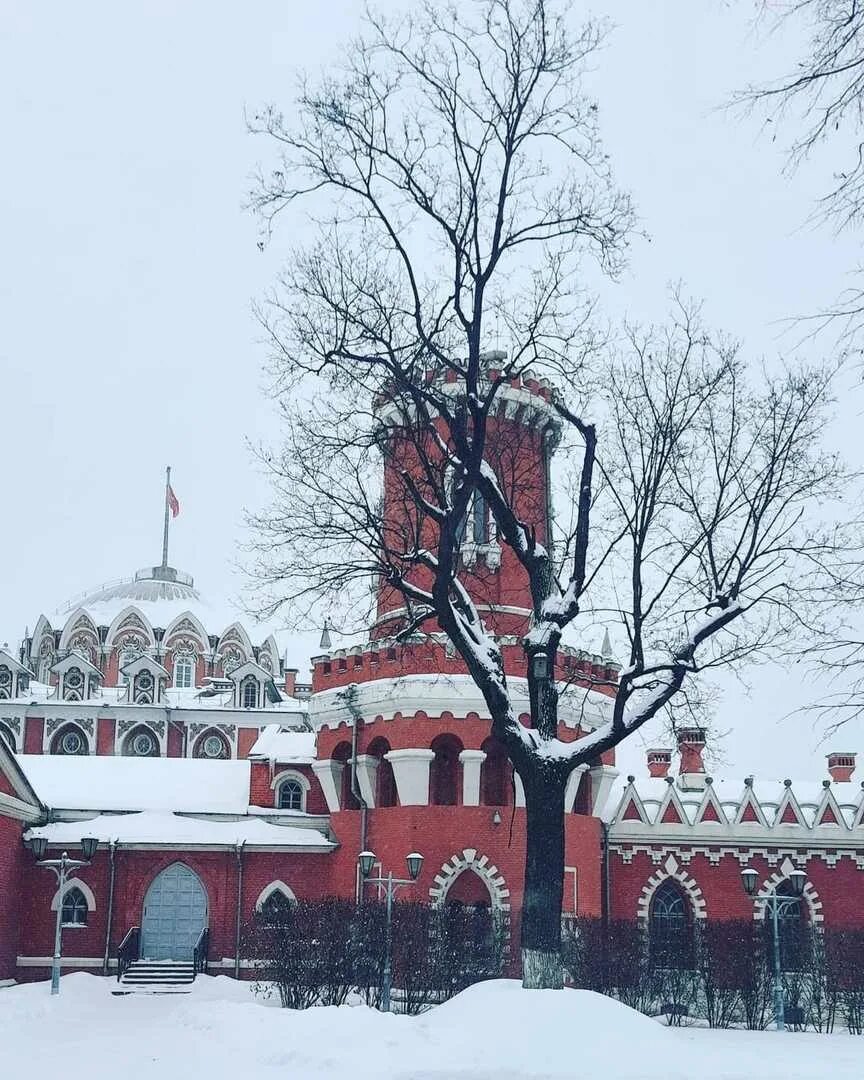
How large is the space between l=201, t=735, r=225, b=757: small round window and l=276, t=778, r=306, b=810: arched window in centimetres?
2962

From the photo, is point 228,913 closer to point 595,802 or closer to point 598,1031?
point 595,802

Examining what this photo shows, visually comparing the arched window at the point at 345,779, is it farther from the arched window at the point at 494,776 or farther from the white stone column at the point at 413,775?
the arched window at the point at 494,776

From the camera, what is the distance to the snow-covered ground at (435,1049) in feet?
44.3

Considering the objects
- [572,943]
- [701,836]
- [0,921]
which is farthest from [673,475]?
[0,921]

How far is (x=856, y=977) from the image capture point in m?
25.0

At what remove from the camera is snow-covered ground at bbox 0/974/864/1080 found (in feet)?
44.3

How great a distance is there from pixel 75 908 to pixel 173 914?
237 centimetres

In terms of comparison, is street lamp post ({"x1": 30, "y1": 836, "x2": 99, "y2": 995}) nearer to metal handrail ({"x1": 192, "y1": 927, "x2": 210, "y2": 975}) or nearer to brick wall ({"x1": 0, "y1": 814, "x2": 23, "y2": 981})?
brick wall ({"x1": 0, "y1": 814, "x2": 23, "y2": 981})

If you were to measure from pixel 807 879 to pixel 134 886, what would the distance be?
17.2 metres

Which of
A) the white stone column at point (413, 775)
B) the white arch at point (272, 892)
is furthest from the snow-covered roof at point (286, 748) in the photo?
the white stone column at point (413, 775)

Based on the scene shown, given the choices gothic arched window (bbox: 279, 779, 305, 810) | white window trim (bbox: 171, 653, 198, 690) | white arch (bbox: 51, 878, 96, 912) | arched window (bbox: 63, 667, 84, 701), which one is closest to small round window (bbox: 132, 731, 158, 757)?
arched window (bbox: 63, 667, 84, 701)

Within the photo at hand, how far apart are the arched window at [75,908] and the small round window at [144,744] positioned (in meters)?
31.2

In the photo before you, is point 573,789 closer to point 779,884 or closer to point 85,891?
point 779,884

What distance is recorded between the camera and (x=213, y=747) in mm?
60875
